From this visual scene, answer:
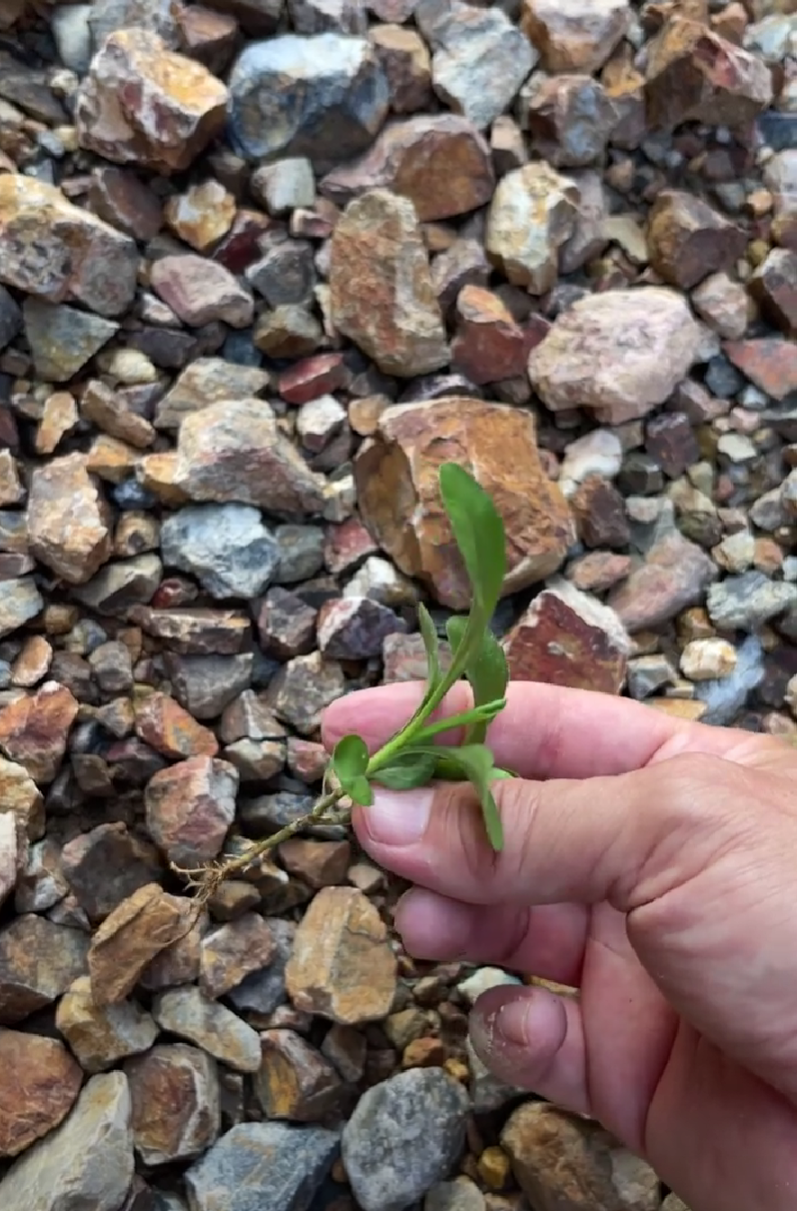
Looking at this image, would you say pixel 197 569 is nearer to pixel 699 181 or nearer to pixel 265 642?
pixel 265 642

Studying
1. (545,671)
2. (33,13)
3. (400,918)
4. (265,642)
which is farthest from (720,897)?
(33,13)

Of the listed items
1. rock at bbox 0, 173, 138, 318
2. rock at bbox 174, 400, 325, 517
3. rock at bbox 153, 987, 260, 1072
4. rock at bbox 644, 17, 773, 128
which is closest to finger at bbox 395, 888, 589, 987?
rock at bbox 153, 987, 260, 1072

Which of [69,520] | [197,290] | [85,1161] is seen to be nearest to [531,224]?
[197,290]

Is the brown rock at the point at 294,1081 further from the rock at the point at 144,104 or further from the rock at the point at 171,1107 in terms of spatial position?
the rock at the point at 144,104

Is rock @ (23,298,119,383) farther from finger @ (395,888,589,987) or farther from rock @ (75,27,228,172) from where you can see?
finger @ (395,888,589,987)

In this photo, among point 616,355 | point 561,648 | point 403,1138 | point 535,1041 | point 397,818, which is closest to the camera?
point 397,818

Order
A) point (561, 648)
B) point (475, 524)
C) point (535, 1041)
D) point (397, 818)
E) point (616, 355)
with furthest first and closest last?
point (616, 355) < point (561, 648) < point (535, 1041) < point (397, 818) < point (475, 524)

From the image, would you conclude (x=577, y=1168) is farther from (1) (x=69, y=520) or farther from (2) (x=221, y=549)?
(1) (x=69, y=520)

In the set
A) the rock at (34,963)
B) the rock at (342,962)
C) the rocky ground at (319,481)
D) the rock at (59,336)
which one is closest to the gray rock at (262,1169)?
the rocky ground at (319,481)
